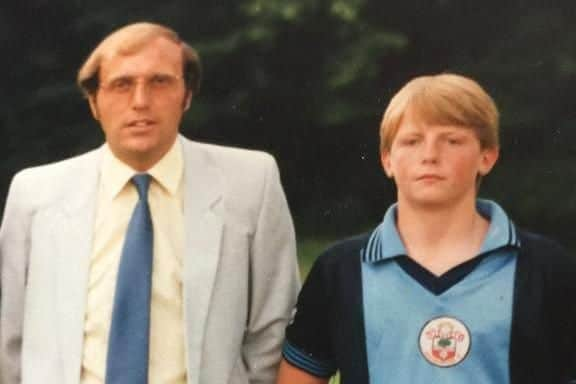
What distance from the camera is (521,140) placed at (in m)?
4.75

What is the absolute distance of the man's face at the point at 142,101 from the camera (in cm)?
275

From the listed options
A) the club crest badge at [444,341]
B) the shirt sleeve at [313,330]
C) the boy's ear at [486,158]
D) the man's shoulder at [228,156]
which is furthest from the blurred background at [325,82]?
the club crest badge at [444,341]

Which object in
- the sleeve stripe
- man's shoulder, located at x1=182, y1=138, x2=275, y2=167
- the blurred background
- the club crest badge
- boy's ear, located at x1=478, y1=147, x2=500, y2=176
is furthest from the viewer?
the blurred background

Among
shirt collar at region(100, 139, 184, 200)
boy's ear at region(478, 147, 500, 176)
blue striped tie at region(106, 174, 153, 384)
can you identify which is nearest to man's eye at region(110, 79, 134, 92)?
shirt collar at region(100, 139, 184, 200)

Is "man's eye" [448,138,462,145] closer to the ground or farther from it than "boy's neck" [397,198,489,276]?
farther from it

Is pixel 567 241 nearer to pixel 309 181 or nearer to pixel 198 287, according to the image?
pixel 309 181

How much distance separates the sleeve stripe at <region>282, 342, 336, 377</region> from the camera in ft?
9.12

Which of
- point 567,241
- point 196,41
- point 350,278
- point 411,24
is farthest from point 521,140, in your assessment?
point 350,278

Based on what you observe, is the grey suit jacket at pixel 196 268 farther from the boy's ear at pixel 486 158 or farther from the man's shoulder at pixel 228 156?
the boy's ear at pixel 486 158

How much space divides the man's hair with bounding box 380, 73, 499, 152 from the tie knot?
53 centimetres

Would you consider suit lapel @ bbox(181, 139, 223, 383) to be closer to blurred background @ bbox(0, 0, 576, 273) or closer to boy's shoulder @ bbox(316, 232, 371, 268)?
boy's shoulder @ bbox(316, 232, 371, 268)

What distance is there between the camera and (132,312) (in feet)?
8.97

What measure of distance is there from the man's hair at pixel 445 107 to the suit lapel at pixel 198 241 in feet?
1.37

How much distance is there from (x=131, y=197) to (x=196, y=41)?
1904 mm
